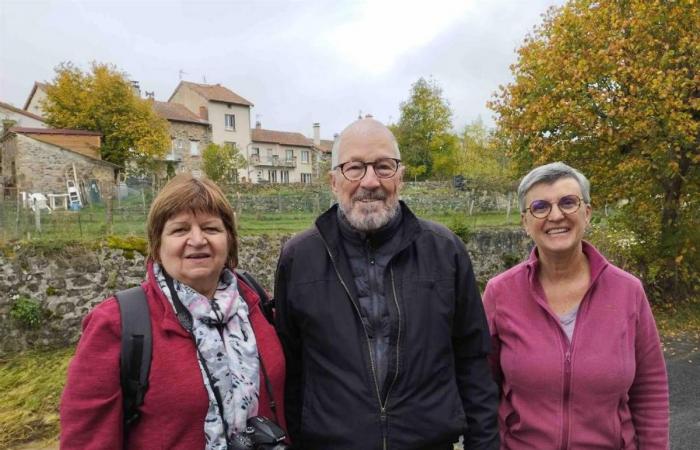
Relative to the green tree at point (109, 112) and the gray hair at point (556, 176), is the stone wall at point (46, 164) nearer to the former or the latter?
the green tree at point (109, 112)

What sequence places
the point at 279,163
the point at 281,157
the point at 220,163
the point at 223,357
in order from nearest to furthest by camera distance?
the point at 223,357 < the point at 220,163 < the point at 279,163 < the point at 281,157

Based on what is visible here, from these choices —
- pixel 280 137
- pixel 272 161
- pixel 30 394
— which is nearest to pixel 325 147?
pixel 280 137

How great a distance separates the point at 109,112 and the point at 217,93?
20.6 m

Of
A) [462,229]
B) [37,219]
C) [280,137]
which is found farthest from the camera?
[280,137]

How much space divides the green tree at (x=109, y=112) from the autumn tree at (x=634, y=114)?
2273 centimetres

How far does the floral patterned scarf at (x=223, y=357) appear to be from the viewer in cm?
190

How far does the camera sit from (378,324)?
213cm

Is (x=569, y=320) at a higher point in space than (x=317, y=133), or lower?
lower

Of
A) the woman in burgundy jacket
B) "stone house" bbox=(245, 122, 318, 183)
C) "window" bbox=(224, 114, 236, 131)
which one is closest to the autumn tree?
the woman in burgundy jacket

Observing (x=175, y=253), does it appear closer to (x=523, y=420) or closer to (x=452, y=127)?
(x=523, y=420)

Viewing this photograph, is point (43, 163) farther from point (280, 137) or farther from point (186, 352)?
point (280, 137)

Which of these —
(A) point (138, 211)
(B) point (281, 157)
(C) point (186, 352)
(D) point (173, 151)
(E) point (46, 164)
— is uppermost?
(B) point (281, 157)

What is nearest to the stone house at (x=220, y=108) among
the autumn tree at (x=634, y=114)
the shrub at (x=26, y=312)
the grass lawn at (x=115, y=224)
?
the grass lawn at (x=115, y=224)

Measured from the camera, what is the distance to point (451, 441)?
2.14 metres
